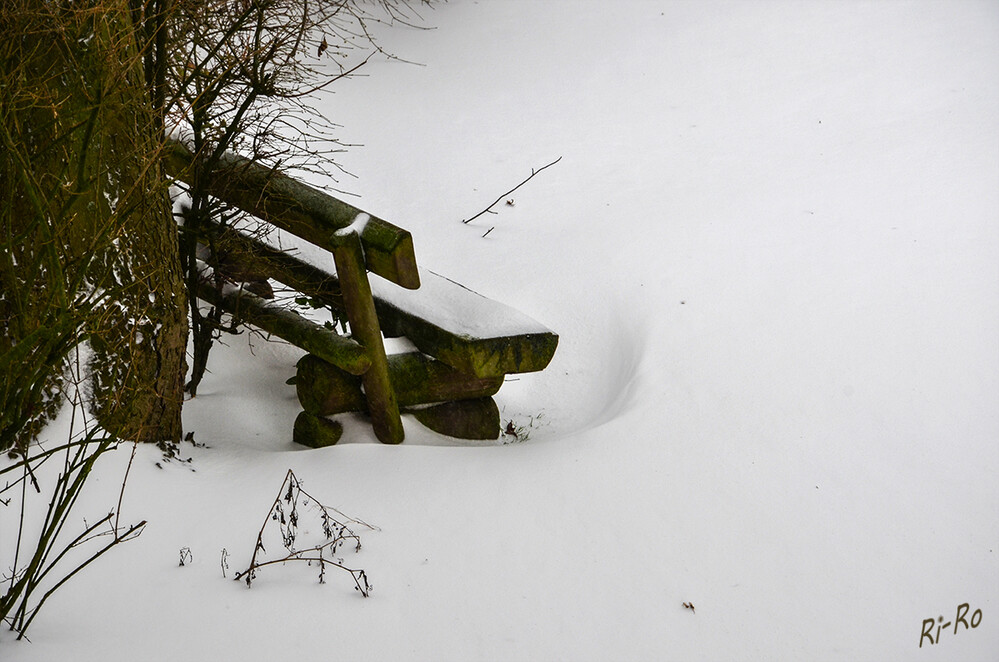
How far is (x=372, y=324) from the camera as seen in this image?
434 centimetres

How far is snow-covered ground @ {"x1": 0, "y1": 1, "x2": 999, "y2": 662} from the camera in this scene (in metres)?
3.36

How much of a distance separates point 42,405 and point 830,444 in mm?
3535

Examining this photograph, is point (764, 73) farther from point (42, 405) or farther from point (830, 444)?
point (42, 405)

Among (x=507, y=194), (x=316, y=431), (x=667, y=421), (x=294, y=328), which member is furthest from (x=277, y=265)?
(x=507, y=194)

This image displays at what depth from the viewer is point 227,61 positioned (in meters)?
4.51

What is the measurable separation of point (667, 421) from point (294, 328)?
6.39ft

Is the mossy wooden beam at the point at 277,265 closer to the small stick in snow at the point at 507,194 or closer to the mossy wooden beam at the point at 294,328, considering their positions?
the mossy wooden beam at the point at 294,328

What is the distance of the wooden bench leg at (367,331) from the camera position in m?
4.16

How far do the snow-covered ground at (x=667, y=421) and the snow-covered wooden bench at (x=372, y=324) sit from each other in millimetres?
261

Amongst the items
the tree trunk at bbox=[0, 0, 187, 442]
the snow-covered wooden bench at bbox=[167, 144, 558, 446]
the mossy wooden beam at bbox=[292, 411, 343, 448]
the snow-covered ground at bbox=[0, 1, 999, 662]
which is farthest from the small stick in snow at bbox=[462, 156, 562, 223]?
the tree trunk at bbox=[0, 0, 187, 442]

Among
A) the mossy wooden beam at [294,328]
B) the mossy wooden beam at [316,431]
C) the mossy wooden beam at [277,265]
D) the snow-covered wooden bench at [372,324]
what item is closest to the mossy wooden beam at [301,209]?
the snow-covered wooden bench at [372,324]

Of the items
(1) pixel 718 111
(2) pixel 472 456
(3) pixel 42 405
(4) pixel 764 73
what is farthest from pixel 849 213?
(3) pixel 42 405

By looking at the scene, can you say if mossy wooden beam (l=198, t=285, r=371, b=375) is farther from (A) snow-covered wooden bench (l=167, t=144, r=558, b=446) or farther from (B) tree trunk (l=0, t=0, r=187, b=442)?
(B) tree trunk (l=0, t=0, r=187, b=442)

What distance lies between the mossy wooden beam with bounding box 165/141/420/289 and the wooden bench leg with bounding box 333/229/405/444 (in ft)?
0.24
